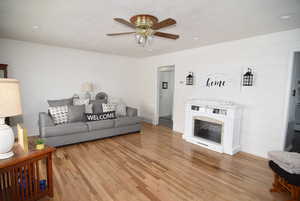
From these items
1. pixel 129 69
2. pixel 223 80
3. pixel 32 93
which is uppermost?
pixel 129 69

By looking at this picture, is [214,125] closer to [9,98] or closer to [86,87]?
[9,98]

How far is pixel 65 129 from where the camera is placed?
3.34 meters

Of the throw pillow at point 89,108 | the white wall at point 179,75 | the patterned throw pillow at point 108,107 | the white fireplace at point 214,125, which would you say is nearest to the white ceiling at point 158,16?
the white wall at point 179,75

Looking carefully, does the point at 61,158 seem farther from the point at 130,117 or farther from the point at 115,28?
the point at 115,28

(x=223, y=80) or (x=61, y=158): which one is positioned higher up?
(x=223, y=80)

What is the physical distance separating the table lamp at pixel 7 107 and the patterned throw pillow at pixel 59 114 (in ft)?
6.88

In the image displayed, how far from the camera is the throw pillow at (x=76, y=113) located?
12.0 feet

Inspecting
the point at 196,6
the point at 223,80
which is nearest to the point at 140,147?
the point at 223,80

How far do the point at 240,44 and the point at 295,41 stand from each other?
88cm

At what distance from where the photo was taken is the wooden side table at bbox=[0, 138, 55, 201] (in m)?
1.52

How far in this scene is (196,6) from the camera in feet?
6.28

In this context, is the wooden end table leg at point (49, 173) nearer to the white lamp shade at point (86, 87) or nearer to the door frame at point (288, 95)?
the white lamp shade at point (86, 87)

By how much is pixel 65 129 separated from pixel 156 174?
2.25 metres

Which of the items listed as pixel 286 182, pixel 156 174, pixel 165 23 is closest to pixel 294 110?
pixel 286 182
